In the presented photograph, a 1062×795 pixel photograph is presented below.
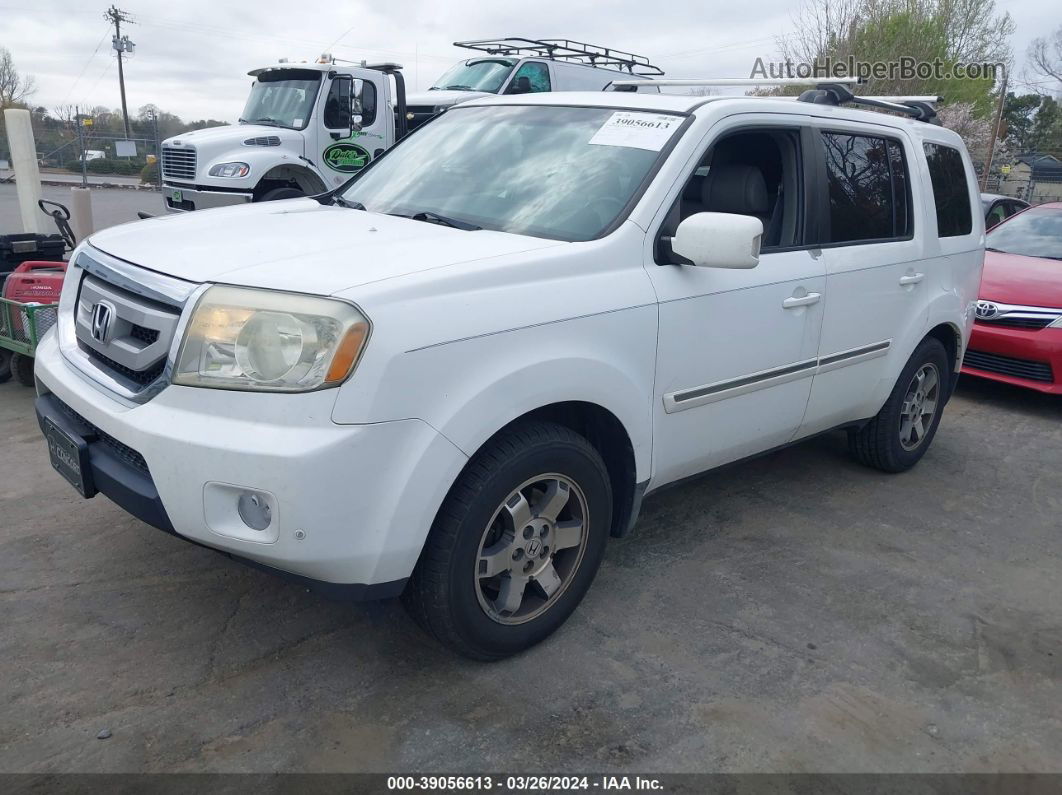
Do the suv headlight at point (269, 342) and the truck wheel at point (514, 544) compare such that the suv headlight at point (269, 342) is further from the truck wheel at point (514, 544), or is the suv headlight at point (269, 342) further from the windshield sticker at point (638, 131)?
the windshield sticker at point (638, 131)

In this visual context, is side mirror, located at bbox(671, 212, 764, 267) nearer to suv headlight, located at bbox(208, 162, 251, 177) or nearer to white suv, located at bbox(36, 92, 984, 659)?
white suv, located at bbox(36, 92, 984, 659)

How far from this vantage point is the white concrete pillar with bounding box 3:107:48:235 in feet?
33.0

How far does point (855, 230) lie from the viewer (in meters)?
4.11

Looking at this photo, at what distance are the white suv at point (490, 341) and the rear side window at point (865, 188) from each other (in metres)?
0.02

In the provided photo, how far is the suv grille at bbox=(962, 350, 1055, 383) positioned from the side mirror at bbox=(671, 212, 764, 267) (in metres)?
4.45

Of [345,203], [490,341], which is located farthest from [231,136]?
[490,341]

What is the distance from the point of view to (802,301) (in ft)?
12.1

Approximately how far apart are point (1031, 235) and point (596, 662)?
263 inches

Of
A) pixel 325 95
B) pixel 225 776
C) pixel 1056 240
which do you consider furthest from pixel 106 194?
pixel 225 776

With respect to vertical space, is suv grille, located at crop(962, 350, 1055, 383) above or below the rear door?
below

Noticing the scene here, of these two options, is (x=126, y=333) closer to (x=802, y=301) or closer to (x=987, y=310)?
(x=802, y=301)

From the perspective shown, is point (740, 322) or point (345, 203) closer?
point (740, 322)

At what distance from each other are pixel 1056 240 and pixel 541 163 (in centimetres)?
600
